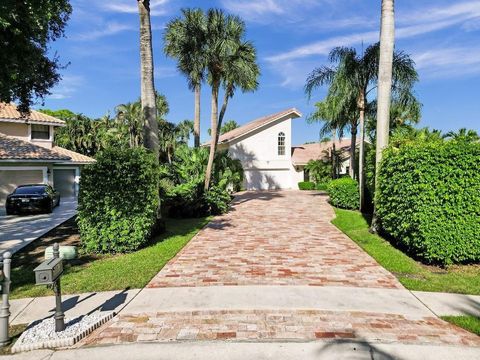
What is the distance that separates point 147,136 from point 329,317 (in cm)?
838

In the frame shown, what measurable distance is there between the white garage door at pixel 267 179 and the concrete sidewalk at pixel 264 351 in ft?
83.4

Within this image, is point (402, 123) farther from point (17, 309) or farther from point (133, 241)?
point (17, 309)

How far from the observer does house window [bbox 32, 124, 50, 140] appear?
77.8 ft

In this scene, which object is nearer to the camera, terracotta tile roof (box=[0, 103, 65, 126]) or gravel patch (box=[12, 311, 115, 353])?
gravel patch (box=[12, 311, 115, 353])

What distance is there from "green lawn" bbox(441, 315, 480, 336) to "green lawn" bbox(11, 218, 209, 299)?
5.28 metres

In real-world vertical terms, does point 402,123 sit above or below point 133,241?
above

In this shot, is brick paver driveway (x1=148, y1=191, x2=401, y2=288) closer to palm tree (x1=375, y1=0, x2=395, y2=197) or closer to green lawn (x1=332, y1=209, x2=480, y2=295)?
green lawn (x1=332, y1=209, x2=480, y2=295)

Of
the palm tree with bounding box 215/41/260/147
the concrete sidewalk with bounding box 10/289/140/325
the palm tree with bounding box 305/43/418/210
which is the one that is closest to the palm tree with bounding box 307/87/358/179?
the palm tree with bounding box 305/43/418/210

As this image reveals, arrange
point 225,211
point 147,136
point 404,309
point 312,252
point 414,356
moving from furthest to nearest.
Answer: point 225,211, point 147,136, point 312,252, point 404,309, point 414,356

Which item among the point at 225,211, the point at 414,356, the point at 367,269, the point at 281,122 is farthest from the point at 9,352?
the point at 281,122

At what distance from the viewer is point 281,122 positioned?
2962 centimetres

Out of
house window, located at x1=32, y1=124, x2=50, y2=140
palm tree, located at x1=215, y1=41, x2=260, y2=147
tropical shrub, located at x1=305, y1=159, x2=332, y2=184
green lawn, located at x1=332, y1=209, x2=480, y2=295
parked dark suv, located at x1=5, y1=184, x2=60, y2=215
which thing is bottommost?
green lawn, located at x1=332, y1=209, x2=480, y2=295

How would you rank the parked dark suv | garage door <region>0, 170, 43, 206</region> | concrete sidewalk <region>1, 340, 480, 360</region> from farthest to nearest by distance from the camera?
garage door <region>0, 170, 43, 206</region> → the parked dark suv → concrete sidewalk <region>1, 340, 480, 360</region>

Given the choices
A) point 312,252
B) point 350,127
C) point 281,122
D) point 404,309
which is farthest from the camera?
point 281,122
